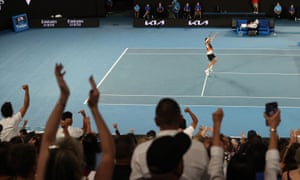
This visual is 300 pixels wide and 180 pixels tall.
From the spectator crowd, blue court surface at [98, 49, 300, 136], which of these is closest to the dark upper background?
blue court surface at [98, 49, 300, 136]

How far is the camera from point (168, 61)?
960 inches

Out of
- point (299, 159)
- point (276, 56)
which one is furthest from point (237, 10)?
point (299, 159)

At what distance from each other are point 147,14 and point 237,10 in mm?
6439

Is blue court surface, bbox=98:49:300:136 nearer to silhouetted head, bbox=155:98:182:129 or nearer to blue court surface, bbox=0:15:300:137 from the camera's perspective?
blue court surface, bbox=0:15:300:137

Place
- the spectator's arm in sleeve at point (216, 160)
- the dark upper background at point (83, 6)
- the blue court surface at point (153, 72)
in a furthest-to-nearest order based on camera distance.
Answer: the dark upper background at point (83, 6) < the blue court surface at point (153, 72) < the spectator's arm in sleeve at point (216, 160)

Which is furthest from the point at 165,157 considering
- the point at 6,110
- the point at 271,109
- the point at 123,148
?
the point at 6,110

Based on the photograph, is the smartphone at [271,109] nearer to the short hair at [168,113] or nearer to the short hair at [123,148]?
the short hair at [168,113]

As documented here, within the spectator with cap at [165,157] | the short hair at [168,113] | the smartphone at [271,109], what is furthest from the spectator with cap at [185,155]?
the smartphone at [271,109]

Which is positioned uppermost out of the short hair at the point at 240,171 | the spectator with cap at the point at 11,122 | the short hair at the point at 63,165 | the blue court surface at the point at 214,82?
the short hair at the point at 63,165

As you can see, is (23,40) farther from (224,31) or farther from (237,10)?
(237,10)

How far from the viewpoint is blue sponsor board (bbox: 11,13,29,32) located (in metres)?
32.8

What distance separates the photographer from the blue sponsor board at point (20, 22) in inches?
1292

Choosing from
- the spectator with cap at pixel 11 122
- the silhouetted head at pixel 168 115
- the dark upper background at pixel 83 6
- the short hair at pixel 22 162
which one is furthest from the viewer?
the dark upper background at pixel 83 6

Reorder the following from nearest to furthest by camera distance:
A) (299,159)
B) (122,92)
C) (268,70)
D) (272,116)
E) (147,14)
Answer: (272,116) → (299,159) → (122,92) → (268,70) → (147,14)
